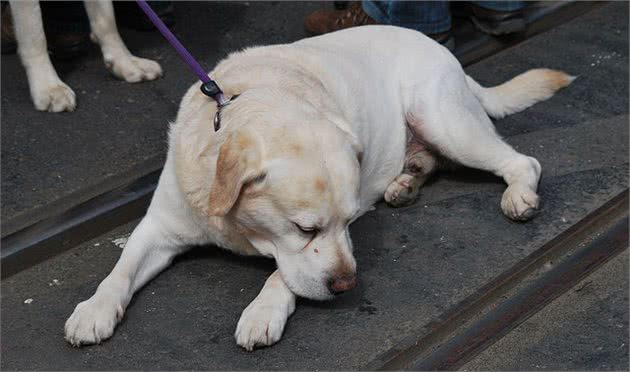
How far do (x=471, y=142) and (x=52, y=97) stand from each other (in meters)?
1.71

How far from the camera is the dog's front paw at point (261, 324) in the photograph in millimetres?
2969

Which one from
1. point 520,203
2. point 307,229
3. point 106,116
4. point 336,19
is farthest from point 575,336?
point 336,19

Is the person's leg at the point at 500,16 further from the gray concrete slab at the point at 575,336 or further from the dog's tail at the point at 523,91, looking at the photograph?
the gray concrete slab at the point at 575,336

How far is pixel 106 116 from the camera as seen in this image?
170 inches

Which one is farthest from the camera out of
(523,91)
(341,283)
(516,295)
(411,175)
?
(523,91)

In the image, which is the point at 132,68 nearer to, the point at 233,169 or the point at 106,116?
the point at 106,116

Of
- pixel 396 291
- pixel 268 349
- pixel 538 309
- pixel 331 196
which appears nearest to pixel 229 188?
pixel 331 196

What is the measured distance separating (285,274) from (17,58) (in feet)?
7.60

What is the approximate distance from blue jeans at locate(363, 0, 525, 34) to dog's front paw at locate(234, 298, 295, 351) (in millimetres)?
1925

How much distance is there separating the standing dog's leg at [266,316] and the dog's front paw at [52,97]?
1617 millimetres

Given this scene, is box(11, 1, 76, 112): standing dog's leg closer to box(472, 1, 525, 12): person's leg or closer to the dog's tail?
the dog's tail

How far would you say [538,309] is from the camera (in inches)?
127

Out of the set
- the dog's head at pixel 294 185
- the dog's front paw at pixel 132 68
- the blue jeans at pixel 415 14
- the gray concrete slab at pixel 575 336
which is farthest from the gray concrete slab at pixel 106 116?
the gray concrete slab at pixel 575 336

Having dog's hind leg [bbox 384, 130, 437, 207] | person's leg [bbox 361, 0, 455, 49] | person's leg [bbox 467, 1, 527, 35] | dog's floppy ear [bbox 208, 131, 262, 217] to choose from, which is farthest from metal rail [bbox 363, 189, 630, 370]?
person's leg [bbox 467, 1, 527, 35]
